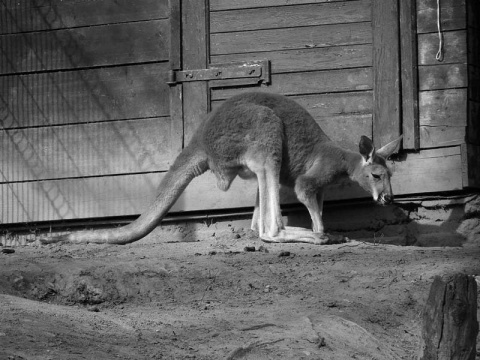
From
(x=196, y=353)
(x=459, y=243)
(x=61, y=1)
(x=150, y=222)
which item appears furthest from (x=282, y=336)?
(x=61, y=1)

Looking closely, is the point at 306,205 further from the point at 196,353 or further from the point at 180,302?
the point at 196,353

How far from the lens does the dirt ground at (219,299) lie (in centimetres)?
522

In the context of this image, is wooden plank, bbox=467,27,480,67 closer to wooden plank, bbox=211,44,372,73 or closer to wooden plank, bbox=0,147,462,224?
wooden plank, bbox=211,44,372,73

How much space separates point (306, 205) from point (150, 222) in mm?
1437

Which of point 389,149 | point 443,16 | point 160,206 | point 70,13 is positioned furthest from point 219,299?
point 70,13

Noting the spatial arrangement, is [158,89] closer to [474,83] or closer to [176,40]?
[176,40]

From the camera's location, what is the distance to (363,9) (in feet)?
29.2

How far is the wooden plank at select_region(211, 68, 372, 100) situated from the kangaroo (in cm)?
29

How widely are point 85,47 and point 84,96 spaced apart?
1.58 ft

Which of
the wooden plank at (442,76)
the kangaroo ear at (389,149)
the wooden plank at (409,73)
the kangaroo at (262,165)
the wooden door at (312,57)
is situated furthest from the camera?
the wooden door at (312,57)

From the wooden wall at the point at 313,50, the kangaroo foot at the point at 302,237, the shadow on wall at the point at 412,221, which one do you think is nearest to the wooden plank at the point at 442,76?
the wooden wall at the point at 313,50

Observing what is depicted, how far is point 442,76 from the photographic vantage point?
8.62 m

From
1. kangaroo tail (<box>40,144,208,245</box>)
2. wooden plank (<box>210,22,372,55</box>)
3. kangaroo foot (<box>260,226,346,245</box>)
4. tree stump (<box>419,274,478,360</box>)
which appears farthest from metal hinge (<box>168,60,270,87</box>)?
tree stump (<box>419,274,478,360</box>)

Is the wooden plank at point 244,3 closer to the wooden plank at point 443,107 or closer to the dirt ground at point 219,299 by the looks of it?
the wooden plank at point 443,107
